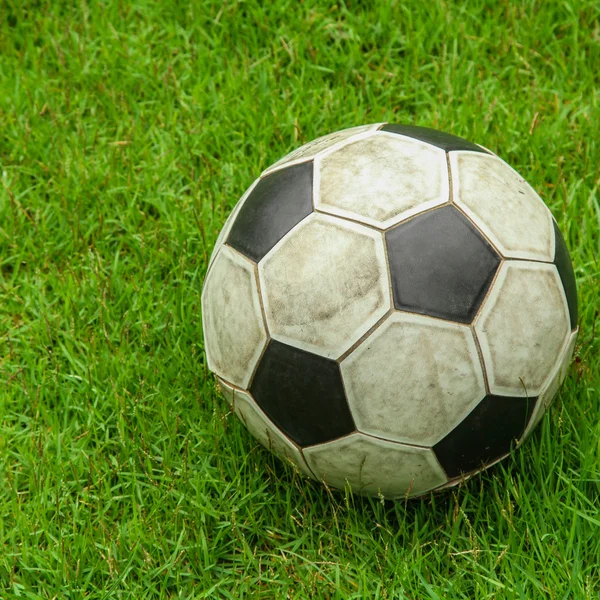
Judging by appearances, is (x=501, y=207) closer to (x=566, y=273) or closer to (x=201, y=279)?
(x=566, y=273)

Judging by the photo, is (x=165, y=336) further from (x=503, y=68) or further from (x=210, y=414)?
(x=503, y=68)

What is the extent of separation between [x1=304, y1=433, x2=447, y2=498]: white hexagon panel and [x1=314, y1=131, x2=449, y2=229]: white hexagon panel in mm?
640

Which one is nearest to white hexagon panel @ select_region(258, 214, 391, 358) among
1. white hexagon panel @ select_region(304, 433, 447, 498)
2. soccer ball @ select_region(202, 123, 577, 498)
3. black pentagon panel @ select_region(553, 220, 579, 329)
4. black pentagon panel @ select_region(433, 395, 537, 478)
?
soccer ball @ select_region(202, 123, 577, 498)

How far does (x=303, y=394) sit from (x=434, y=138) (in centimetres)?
94

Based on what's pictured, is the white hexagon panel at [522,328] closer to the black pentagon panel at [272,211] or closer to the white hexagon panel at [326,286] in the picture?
the white hexagon panel at [326,286]

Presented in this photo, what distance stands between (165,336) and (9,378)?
0.62 meters

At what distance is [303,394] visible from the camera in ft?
7.58

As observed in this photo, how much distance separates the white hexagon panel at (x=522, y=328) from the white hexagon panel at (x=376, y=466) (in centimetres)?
31

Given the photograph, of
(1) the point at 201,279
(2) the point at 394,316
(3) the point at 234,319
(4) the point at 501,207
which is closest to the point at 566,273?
(4) the point at 501,207

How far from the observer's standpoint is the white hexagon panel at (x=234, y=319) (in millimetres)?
2385

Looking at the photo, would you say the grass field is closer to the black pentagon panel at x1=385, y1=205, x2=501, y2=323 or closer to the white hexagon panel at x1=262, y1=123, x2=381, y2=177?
the black pentagon panel at x1=385, y1=205, x2=501, y2=323

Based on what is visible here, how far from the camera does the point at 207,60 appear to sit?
165 inches

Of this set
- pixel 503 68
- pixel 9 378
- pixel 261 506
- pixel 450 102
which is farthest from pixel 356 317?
A: pixel 503 68

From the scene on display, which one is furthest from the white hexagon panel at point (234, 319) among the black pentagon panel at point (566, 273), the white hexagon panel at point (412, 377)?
the black pentagon panel at point (566, 273)
